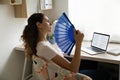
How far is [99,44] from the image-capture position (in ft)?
7.07

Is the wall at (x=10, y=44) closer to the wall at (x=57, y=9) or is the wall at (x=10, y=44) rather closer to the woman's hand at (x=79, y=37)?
the wall at (x=57, y=9)

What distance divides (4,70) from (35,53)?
0.66 metres

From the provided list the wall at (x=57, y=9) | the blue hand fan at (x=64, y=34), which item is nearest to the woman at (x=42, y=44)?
the blue hand fan at (x=64, y=34)

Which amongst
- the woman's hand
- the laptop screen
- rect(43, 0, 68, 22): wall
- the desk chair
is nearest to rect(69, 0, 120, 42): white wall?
rect(43, 0, 68, 22): wall

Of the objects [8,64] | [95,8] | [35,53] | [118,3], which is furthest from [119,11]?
[8,64]

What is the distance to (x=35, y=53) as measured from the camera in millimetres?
1640

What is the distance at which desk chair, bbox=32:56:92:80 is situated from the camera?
146 centimetres

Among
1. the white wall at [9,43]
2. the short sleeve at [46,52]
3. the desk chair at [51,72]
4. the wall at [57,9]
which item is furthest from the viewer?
the wall at [57,9]

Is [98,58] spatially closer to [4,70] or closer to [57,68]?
[57,68]

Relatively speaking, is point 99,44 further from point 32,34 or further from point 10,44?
point 10,44

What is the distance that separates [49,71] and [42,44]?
250 millimetres

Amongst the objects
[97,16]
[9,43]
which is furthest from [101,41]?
[9,43]

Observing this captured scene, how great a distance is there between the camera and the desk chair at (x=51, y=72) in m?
1.46

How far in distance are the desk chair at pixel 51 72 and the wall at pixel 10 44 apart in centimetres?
69
